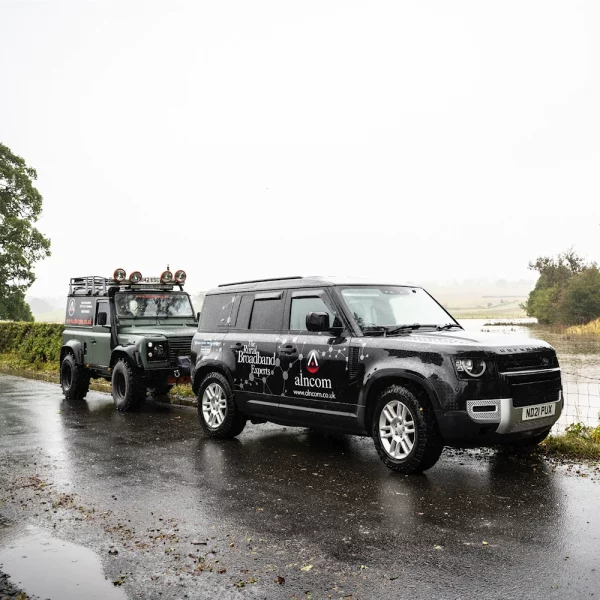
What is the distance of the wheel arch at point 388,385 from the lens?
7051mm

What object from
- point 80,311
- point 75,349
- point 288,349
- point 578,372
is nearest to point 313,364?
point 288,349

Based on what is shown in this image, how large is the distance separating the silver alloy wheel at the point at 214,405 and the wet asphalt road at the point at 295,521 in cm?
34

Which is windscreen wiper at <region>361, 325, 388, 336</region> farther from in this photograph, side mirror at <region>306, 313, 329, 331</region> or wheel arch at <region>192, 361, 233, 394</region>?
wheel arch at <region>192, 361, 233, 394</region>

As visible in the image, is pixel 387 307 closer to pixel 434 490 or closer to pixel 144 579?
pixel 434 490

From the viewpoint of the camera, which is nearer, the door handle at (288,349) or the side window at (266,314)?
the door handle at (288,349)

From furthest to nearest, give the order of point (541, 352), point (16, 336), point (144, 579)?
point (16, 336) → point (541, 352) → point (144, 579)

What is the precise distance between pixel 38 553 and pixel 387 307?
4.80m

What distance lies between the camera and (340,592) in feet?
14.0

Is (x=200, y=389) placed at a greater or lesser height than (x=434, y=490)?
greater

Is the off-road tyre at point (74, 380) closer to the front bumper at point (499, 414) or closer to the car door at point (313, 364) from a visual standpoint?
the car door at point (313, 364)

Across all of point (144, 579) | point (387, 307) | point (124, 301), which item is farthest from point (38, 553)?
point (124, 301)

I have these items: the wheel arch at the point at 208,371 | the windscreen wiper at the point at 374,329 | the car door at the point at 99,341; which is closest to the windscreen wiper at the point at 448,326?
the windscreen wiper at the point at 374,329

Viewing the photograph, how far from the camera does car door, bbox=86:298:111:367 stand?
13867 millimetres

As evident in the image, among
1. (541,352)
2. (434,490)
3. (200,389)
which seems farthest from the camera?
(200,389)
